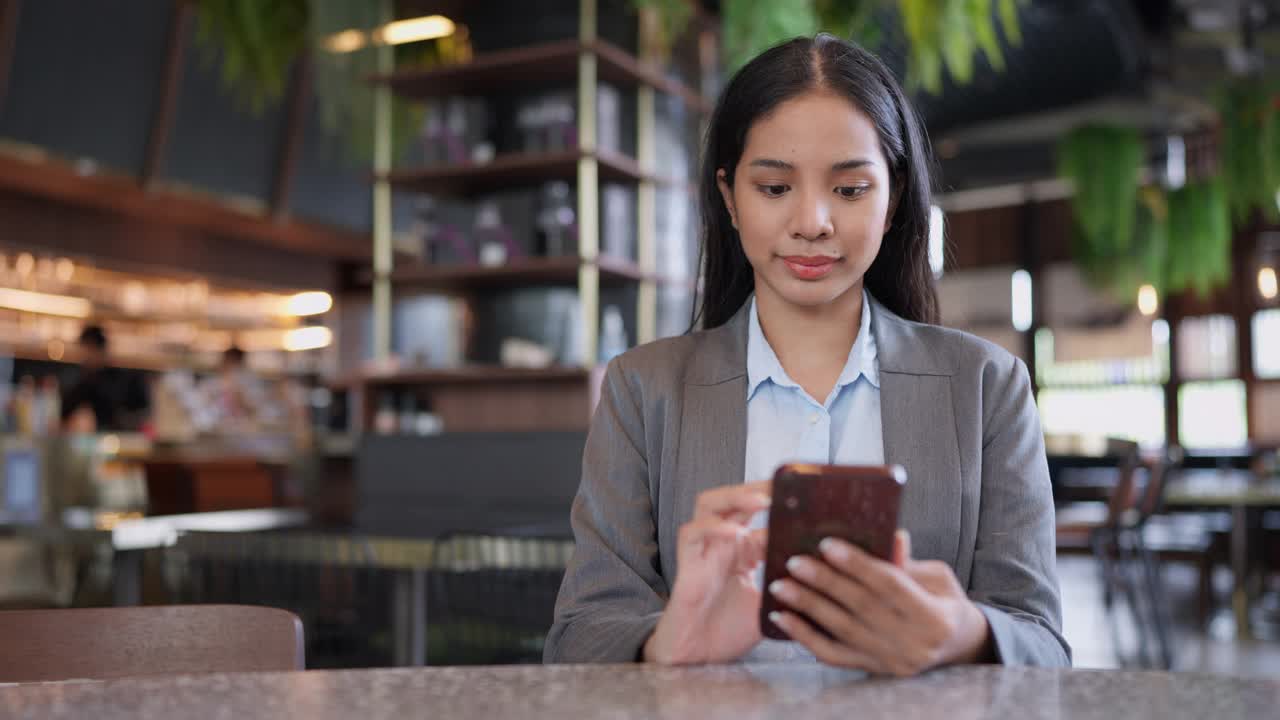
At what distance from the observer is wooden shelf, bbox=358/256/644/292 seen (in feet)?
15.4

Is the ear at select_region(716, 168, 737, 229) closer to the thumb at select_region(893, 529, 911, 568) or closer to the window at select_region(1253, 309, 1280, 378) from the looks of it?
the thumb at select_region(893, 529, 911, 568)

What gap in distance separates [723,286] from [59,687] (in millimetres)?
856

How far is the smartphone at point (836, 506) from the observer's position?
876 millimetres

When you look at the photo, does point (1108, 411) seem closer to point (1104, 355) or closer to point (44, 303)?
point (1104, 355)

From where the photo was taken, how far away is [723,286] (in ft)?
4.82

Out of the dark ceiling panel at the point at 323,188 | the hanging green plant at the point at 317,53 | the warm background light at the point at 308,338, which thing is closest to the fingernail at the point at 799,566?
the hanging green plant at the point at 317,53

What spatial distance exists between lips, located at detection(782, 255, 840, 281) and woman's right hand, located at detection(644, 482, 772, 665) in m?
0.32

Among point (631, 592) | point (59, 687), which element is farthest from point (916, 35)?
point (59, 687)

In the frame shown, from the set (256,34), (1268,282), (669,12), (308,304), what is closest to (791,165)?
(669,12)

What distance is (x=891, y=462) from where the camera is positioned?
1.21 m

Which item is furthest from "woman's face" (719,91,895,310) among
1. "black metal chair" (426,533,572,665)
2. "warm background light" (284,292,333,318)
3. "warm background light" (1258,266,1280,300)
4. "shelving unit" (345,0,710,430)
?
"warm background light" (1258,266,1280,300)

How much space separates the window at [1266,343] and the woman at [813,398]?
11.4 m

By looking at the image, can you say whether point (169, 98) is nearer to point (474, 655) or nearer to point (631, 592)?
point (474, 655)

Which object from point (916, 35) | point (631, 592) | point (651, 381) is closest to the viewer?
point (631, 592)
